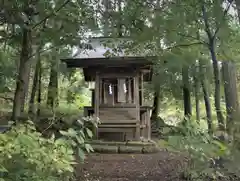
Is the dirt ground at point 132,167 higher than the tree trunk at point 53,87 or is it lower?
lower

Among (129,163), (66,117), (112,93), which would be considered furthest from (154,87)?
(129,163)

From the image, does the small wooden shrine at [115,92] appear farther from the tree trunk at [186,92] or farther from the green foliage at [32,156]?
the green foliage at [32,156]

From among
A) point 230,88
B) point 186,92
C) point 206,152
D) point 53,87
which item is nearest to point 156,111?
point 186,92

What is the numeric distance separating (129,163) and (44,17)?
340 centimetres

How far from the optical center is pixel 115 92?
26.6ft

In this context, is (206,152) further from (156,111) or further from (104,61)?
(156,111)

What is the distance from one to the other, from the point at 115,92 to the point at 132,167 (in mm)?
3339

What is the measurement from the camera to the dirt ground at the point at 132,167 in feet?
13.9

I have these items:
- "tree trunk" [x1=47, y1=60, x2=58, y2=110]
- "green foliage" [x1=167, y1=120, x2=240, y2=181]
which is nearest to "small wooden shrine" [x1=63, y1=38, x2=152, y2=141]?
"tree trunk" [x1=47, y1=60, x2=58, y2=110]

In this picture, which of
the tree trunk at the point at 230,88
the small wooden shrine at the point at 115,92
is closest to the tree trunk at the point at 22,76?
the small wooden shrine at the point at 115,92

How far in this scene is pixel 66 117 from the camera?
30.5 feet

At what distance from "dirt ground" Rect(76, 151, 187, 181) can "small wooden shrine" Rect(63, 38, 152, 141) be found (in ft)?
4.11

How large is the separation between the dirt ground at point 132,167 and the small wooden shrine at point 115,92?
4.11 ft

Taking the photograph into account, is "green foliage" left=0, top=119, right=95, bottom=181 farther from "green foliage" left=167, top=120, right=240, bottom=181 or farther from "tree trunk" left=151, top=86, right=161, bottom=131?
"tree trunk" left=151, top=86, right=161, bottom=131
